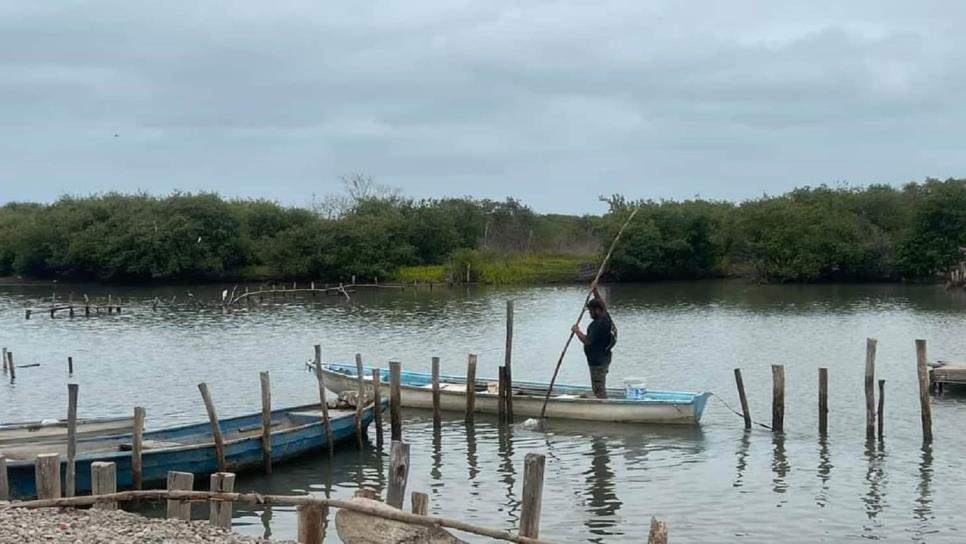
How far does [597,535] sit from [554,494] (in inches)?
107

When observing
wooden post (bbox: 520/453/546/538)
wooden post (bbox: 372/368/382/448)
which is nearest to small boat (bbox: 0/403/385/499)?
wooden post (bbox: 372/368/382/448)

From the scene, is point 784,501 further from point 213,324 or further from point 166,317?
point 166,317

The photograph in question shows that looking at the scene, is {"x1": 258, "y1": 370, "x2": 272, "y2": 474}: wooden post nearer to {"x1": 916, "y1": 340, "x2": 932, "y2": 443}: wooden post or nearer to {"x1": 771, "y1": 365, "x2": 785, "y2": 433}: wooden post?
{"x1": 771, "y1": 365, "x2": 785, "y2": 433}: wooden post

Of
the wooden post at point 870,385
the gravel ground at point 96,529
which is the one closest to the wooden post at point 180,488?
the gravel ground at point 96,529

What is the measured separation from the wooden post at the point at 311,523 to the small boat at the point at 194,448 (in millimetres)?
6389

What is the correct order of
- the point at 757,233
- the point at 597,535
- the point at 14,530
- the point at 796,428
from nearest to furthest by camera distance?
the point at 14,530 → the point at 597,535 → the point at 796,428 → the point at 757,233

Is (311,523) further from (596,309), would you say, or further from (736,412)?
(736,412)

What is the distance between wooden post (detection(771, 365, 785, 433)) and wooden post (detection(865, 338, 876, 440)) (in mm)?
1643

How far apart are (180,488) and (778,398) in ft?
44.8

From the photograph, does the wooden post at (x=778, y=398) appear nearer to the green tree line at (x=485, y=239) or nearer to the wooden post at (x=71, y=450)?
the wooden post at (x=71, y=450)

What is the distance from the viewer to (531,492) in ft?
38.6

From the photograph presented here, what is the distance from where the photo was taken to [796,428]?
24797mm

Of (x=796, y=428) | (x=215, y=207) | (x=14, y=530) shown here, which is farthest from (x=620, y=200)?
(x=14, y=530)

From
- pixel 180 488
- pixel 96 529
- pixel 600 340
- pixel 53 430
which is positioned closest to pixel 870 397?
pixel 600 340
